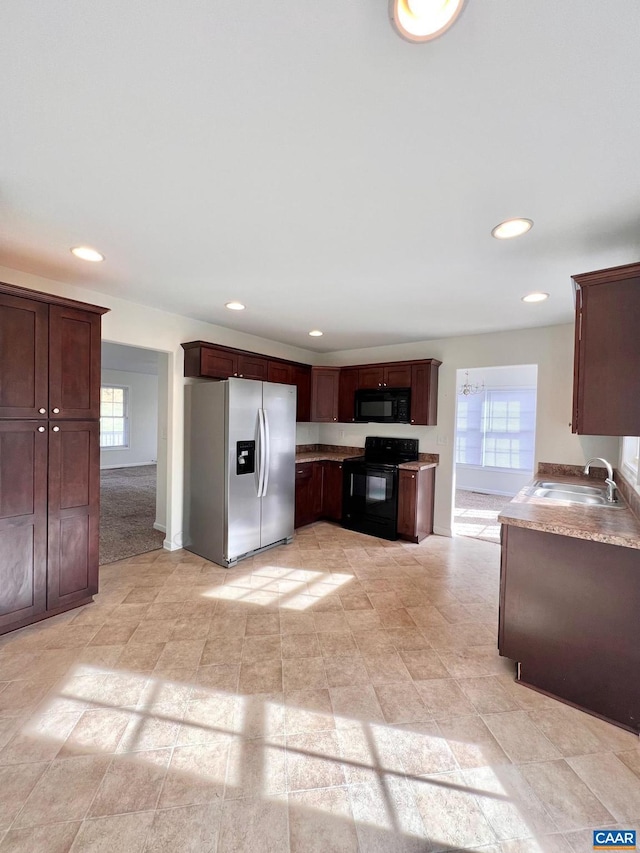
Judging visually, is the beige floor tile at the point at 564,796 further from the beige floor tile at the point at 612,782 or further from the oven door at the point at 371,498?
the oven door at the point at 371,498

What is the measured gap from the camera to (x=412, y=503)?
161 inches

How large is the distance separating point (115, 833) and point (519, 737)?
169cm

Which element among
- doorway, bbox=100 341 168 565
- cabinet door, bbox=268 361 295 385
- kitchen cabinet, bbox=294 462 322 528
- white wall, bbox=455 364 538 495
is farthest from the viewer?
white wall, bbox=455 364 538 495

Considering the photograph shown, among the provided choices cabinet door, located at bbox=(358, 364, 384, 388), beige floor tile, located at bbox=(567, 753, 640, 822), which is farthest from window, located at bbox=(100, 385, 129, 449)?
beige floor tile, located at bbox=(567, 753, 640, 822)

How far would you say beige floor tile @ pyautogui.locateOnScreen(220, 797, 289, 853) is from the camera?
117 cm

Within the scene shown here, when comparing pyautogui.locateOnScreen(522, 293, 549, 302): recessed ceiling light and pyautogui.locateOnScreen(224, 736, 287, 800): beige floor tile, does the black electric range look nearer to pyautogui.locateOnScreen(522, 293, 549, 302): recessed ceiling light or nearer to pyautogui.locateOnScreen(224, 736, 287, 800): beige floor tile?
pyautogui.locateOnScreen(522, 293, 549, 302): recessed ceiling light

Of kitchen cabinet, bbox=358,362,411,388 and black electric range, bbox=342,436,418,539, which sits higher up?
kitchen cabinet, bbox=358,362,411,388

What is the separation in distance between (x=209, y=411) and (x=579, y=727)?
338 cm

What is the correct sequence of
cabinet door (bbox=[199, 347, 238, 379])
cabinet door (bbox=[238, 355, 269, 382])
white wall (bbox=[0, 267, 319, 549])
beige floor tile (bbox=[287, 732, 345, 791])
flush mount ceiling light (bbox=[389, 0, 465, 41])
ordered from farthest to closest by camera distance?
cabinet door (bbox=[238, 355, 269, 382]) < cabinet door (bbox=[199, 347, 238, 379]) < white wall (bbox=[0, 267, 319, 549]) < beige floor tile (bbox=[287, 732, 345, 791]) < flush mount ceiling light (bbox=[389, 0, 465, 41])

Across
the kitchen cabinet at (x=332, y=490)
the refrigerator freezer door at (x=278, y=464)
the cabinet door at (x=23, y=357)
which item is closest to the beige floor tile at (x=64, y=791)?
the cabinet door at (x=23, y=357)

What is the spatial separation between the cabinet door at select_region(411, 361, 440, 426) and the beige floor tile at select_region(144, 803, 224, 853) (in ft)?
12.5

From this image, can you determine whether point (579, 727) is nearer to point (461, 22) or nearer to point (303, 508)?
point (461, 22)

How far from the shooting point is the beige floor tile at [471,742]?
4.89ft

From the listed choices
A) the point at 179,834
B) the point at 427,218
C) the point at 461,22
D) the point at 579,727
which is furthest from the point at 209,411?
the point at 579,727
